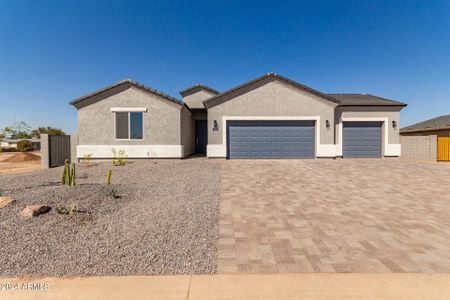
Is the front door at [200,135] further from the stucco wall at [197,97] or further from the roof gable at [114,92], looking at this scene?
the roof gable at [114,92]

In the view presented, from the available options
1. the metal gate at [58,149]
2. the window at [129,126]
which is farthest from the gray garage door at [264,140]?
the metal gate at [58,149]

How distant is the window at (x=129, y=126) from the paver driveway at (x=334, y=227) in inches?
325

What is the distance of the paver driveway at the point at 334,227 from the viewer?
2861 mm

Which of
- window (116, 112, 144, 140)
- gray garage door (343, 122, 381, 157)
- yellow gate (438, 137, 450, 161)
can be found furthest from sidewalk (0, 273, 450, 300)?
yellow gate (438, 137, 450, 161)

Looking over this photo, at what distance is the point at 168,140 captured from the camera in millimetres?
13086

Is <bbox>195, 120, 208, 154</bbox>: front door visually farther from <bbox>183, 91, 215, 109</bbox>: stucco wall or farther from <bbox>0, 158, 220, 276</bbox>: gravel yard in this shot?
<bbox>0, 158, 220, 276</bbox>: gravel yard

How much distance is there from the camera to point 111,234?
3574mm

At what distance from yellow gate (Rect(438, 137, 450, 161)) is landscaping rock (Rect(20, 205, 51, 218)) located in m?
20.8

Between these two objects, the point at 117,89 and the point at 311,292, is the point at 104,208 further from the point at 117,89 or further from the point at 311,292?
the point at 117,89

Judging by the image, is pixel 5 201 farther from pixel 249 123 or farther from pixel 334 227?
pixel 249 123

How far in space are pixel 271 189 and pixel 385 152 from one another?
12528 millimetres

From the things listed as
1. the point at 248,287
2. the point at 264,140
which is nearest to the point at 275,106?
the point at 264,140

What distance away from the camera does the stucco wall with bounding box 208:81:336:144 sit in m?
13.6

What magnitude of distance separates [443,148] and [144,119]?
2006cm
